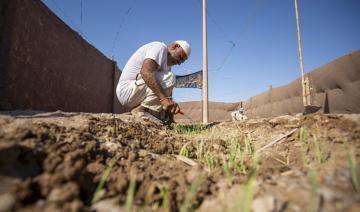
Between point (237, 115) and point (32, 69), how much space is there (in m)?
5.77

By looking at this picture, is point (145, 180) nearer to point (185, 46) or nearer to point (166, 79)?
point (166, 79)

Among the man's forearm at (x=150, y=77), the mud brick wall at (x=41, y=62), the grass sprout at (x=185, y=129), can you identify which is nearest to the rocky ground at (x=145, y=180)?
the grass sprout at (x=185, y=129)

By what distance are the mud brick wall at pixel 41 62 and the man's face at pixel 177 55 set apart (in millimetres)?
1764

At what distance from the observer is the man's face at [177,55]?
294 cm

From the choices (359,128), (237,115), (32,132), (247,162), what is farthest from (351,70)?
(32,132)

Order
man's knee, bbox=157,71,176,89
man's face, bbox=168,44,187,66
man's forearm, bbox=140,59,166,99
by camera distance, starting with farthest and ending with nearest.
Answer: man's face, bbox=168,44,187,66, man's knee, bbox=157,71,176,89, man's forearm, bbox=140,59,166,99

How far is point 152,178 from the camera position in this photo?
88 centimetres

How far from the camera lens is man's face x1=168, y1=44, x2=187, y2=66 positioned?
2.94 meters

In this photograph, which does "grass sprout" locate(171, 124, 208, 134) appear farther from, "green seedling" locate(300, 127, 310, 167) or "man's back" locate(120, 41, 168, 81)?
"green seedling" locate(300, 127, 310, 167)

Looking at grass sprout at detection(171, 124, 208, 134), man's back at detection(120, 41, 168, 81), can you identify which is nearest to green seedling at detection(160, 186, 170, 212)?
grass sprout at detection(171, 124, 208, 134)

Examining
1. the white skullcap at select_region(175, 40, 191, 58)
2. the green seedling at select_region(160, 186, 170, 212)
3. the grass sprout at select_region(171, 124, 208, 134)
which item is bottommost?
the green seedling at select_region(160, 186, 170, 212)

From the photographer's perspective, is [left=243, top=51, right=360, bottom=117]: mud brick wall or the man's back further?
[left=243, top=51, right=360, bottom=117]: mud brick wall

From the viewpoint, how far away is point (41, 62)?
3104mm

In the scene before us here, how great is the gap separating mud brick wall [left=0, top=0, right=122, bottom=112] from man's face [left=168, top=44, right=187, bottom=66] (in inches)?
69.4
